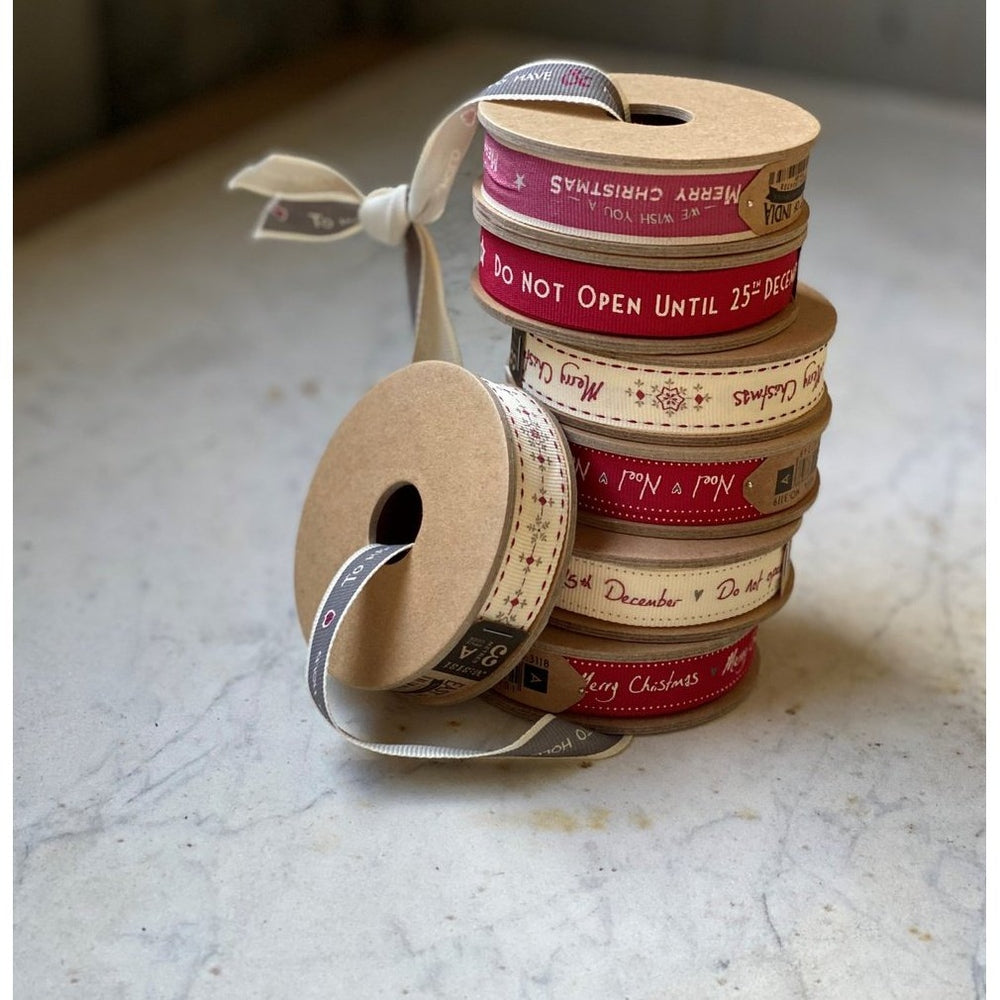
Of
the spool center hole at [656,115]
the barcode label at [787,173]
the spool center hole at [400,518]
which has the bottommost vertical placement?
the spool center hole at [400,518]

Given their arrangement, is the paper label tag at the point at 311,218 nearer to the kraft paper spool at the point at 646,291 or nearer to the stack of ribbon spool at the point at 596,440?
the stack of ribbon spool at the point at 596,440

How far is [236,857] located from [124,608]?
49cm

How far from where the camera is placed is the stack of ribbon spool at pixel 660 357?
1.28 metres

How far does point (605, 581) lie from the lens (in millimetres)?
1413

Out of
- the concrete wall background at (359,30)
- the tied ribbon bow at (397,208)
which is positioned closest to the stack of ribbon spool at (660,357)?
the tied ribbon bow at (397,208)

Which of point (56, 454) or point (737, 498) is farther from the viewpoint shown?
point (56, 454)

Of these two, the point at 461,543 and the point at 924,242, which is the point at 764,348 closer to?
A: the point at 461,543

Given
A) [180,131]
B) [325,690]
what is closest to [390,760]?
[325,690]

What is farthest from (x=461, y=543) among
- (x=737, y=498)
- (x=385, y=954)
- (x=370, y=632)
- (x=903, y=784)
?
(x=903, y=784)

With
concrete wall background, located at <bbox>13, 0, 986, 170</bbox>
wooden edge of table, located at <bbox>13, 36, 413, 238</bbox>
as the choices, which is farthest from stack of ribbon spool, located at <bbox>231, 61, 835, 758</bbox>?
concrete wall background, located at <bbox>13, 0, 986, 170</bbox>

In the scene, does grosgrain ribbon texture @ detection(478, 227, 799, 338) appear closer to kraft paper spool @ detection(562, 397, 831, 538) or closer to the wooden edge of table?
kraft paper spool @ detection(562, 397, 831, 538)

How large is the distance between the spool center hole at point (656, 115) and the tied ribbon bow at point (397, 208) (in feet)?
0.60

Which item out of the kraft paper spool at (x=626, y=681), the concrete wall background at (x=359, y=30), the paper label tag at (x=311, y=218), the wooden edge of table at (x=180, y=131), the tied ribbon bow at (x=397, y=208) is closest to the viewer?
the kraft paper spool at (x=626, y=681)

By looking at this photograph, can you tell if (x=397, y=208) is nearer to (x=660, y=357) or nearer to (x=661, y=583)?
(x=660, y=357)
